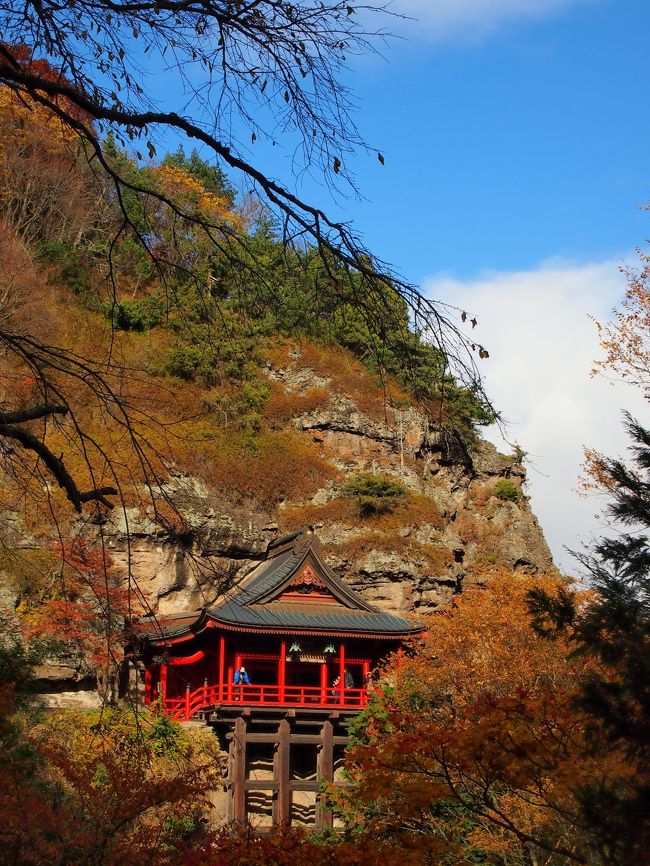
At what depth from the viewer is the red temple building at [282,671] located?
22.2 meters

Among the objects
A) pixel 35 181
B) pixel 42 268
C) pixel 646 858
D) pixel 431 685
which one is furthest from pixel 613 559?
pixel 42 268

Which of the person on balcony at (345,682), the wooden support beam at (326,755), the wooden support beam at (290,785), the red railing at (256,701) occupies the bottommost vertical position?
the wooden support beam at (290,785)

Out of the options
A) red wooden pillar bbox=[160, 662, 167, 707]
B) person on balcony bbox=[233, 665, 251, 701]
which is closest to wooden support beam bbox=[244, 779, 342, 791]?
person on balcony bbox=[233, 665, 251, 701]

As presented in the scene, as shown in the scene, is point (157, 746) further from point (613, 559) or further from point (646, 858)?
point (646, 858)

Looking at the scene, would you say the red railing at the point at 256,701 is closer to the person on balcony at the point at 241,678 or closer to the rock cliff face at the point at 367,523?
the person on balcony at the point at 241,678

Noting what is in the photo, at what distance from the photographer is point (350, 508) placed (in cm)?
3105

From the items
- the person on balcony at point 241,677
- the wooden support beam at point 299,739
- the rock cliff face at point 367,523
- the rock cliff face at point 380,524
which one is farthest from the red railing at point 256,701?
the rock cliff face at point 380,524

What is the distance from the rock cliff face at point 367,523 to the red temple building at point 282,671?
6.97ft

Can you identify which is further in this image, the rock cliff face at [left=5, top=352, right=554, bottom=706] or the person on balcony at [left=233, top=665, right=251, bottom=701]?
the rock cliff face at [left=5, top=352, right=554, bottom=706]

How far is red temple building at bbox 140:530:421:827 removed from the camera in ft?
73.0

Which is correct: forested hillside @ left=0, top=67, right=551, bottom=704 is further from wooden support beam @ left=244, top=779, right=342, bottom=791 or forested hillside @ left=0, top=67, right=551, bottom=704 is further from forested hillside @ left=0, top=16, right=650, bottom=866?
wooden support beam @ left=244, top=779, right=342, bottom=791

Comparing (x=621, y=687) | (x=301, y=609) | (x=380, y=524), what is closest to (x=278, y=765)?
(x=301, y=609)

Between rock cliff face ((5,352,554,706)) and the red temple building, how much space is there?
213 centimetres

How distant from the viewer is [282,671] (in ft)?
76.6
